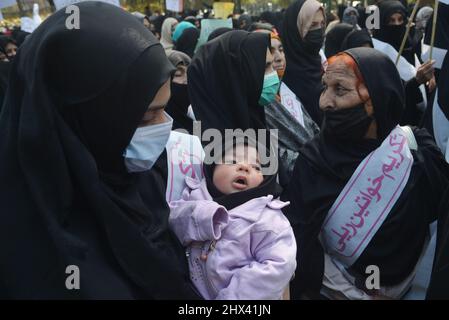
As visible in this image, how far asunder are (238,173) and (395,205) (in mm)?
795

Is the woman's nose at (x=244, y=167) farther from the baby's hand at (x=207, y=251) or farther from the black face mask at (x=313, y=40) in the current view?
the black face mask at (x=313, y=40)

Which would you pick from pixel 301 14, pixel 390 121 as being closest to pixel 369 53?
pixel 390 121

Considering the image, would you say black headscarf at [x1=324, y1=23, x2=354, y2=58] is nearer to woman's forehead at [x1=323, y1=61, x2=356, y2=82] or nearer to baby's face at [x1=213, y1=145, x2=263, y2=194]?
woman's forehead at [x1=323, y1=61, x2=356, y2=82]

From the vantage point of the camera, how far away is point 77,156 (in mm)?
1251

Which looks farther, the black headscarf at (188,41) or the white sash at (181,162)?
the black headscarf at (188,41)

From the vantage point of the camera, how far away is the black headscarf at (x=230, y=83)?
2734 mm

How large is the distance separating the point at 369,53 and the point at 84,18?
4.71 ft

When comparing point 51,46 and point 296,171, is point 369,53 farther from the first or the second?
point 51,46

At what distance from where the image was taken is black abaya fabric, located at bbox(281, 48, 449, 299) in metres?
2.05

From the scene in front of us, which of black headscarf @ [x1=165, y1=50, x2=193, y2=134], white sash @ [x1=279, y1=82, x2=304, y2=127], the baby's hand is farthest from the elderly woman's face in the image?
black headscarf @ [x1=165, y1=50, x2=193, y2=134]

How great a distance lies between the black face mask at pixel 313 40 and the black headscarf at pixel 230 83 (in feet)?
4.35

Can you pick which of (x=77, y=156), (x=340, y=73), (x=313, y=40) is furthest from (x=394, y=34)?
(x=77, y=156)

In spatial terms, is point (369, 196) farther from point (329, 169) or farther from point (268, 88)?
point (268, 88)

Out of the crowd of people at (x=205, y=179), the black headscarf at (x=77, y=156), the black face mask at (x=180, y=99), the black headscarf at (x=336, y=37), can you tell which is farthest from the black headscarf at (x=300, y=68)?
the black headscarf at (x=77, y=156)
